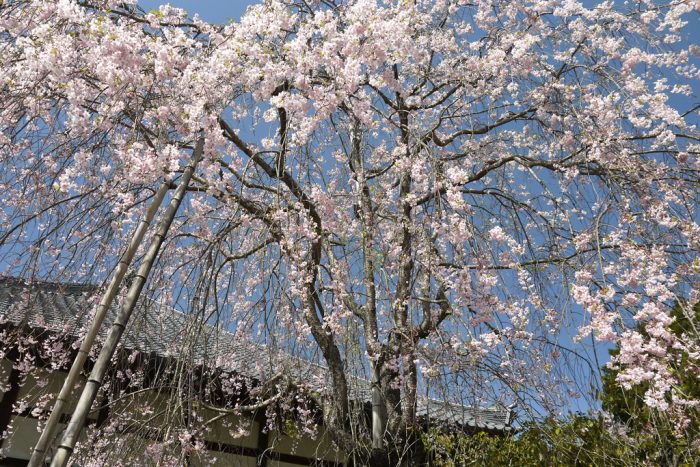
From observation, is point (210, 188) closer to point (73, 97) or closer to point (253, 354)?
point (73, 97)

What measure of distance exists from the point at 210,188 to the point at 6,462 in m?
2.87

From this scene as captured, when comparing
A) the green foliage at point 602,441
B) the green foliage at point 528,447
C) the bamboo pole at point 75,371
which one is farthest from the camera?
the green foliage at point 528,447

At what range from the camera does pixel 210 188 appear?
3.21 meters

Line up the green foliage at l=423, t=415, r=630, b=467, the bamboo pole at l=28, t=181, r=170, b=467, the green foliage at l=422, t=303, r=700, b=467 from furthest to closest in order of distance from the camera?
1. the green foliage at l=423, t=415, r=630, b=467
2. the green foliage at l=422, t=303, r=700, b=467
3. the bamboo pole at l=28, t=181, r=170, b=467

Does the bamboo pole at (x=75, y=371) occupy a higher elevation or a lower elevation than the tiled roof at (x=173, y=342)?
lower

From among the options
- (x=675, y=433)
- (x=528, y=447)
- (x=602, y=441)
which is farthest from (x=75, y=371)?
(x=528, y=447)

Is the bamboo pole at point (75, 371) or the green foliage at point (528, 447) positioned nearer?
the bamboo pole at point (75, 371)

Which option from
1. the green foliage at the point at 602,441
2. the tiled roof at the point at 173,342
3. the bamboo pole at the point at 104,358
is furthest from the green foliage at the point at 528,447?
the bamboo pole at the point at 104,358

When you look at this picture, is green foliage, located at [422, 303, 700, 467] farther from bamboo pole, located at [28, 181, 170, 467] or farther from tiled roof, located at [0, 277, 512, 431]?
bamboo pole, located at [28, 181, 170, 467]

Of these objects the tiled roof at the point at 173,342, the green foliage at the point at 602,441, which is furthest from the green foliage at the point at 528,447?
the tiled roof at the point at 173,342

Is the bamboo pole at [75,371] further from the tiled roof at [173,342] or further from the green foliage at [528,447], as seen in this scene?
the green foliage at [528,447]

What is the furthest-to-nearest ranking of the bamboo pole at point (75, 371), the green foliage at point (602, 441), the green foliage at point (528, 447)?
the green foliage at point (528, 447), the green foliage at point (602, 441), the bamboo pole at point (75, 371)

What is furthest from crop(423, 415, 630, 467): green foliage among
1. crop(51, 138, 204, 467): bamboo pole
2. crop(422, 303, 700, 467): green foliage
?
crop(51, 138, 204, 467): bamboo pole

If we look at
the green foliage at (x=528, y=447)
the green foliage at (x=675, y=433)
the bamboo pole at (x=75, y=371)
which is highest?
the green foliage at (x=675, y=433)
